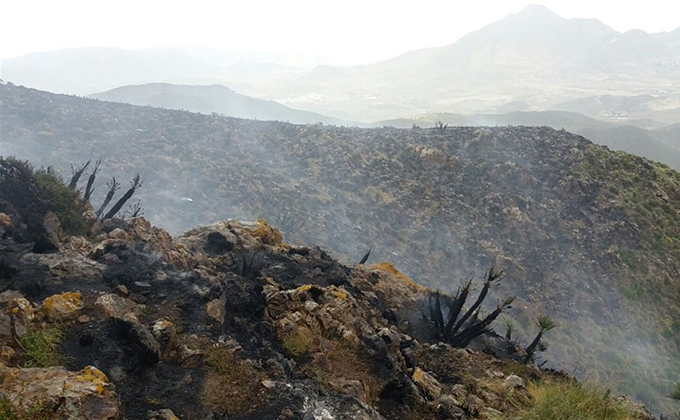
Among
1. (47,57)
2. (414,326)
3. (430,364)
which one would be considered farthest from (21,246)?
(47,57)

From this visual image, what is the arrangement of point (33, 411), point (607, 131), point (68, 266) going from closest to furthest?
point (33, 411)
point (68, 266)
point (607, 131)

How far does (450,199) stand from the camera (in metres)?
21.5

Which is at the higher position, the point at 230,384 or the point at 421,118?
the point at 421,118

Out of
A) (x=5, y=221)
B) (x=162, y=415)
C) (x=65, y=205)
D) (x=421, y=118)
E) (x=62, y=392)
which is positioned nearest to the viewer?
(x=62, y=392)

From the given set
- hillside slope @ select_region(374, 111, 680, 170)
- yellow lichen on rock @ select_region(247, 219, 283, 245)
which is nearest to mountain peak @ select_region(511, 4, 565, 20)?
hillside slope @ select_region(374, 111, 680, 170)

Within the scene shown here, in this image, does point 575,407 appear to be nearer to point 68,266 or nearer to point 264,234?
point 68,266

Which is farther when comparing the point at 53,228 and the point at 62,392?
the point at 53,228

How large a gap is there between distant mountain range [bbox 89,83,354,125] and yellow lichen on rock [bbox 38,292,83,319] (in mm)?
61675

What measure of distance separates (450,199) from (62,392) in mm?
19454

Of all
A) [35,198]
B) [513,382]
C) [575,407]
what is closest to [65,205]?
Result: [35,198]

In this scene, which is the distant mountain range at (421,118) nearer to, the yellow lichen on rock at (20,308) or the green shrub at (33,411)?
the yellow lichen on rock at (20,308)

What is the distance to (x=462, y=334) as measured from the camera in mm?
9422

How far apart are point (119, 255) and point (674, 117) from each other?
114m

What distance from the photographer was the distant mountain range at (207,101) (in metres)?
67.6
